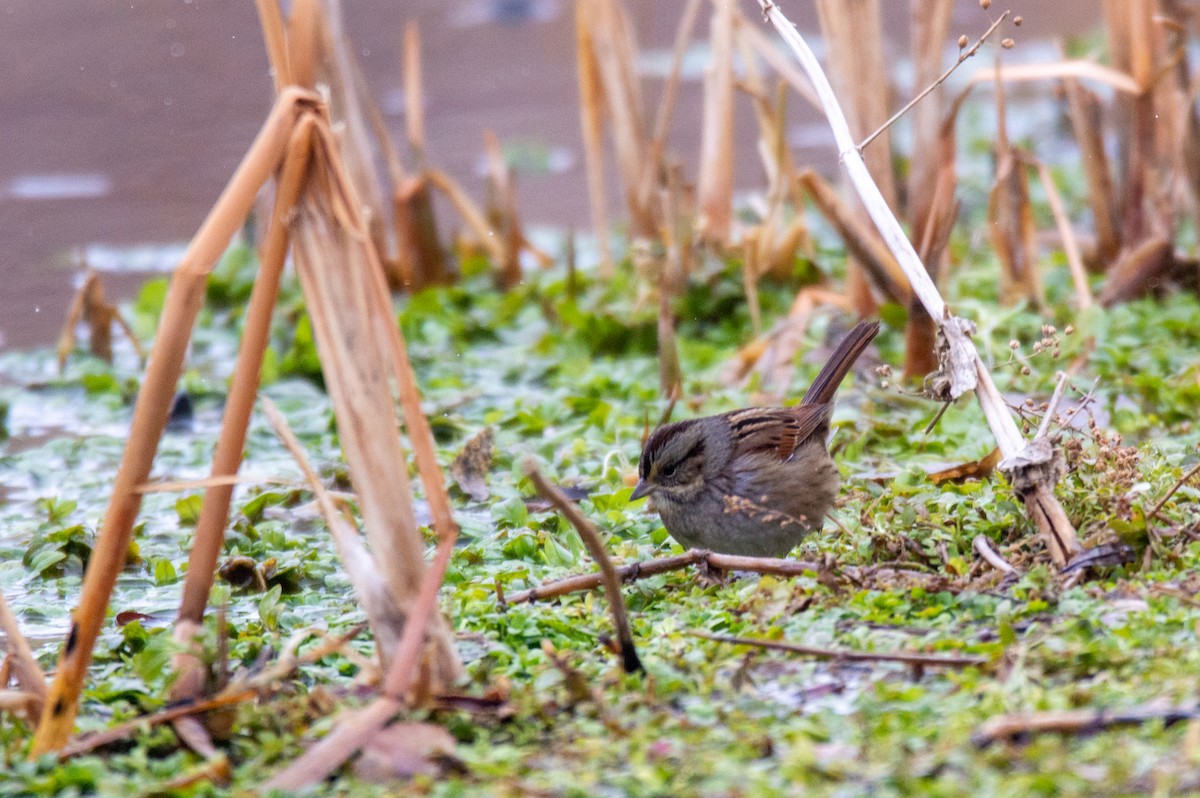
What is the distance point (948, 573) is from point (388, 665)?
1352 millimetres

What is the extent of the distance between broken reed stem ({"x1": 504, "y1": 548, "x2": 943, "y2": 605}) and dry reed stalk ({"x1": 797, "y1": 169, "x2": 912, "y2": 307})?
197cm

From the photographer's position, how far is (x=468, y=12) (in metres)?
14.5

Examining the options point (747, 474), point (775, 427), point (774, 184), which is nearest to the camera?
point (747, 474)

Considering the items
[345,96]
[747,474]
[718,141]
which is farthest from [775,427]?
[345,96]

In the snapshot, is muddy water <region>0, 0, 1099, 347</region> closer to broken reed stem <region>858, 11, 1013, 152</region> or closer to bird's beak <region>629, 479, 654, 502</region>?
bird's beak <region>629, 479, 654, 502</region>

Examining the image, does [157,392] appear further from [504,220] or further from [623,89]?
[504,220]

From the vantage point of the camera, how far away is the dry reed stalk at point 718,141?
21.3 ft

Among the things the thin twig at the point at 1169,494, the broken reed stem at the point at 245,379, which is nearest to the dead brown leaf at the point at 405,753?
the broken reed stem at the point at 245,379

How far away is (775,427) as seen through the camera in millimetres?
4578

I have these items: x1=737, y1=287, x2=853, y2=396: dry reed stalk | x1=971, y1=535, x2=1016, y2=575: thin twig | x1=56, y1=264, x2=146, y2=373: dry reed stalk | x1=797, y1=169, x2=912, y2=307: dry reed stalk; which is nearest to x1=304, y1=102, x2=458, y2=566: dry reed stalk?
x1=971, y1=535, x2=1016, y2=575: thin twig

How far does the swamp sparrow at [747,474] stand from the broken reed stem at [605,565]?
815mm

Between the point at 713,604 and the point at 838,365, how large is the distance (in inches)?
56.9

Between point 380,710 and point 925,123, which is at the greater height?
point 925,123

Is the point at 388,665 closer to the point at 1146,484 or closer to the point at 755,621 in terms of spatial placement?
the point at 755,621
